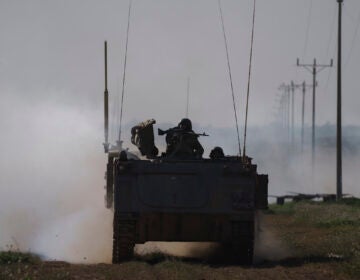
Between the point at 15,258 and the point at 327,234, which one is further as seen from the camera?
the point at 327,234

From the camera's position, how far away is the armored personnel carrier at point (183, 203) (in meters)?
18.6

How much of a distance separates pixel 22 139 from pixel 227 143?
156 ft

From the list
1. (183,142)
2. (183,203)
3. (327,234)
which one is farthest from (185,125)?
(327,234)

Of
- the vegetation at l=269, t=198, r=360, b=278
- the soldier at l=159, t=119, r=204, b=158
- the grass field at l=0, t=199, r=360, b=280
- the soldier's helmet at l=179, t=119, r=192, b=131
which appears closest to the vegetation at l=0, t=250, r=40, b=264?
the grass field at l=0, t=199, r=360, b=280

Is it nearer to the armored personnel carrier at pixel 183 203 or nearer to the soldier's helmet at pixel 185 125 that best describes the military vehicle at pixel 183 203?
the armored personnel carrier at pixel 183 203

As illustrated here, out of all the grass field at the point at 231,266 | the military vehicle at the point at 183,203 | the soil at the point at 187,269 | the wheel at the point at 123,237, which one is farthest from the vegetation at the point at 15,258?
the military vehicle at the point at 183,203

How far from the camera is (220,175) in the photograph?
18.8 m

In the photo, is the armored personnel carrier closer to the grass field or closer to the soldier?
the grass field

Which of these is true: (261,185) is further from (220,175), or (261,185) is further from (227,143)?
(227,143)

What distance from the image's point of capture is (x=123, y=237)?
18.5 meters

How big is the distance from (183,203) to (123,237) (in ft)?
4.12

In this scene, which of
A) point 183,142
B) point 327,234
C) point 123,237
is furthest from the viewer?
point 327,234

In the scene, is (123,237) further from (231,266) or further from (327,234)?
(327,234)

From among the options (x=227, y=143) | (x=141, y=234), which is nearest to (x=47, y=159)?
(x=141, y=234)
